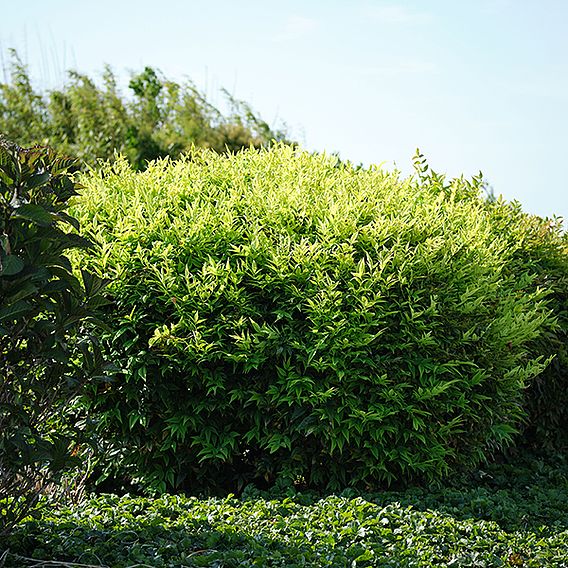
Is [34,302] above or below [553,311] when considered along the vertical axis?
below

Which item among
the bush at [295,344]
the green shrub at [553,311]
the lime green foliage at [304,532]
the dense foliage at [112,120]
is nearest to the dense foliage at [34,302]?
the lime green foliage at [304,532]

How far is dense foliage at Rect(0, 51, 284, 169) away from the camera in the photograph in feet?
48.1

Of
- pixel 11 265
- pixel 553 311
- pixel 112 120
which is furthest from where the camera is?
pixel 112 120

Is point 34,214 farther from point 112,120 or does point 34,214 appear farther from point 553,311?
point 112,120

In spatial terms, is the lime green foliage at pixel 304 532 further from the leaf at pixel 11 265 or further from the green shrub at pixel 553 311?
the green shrub at pixel 553 311

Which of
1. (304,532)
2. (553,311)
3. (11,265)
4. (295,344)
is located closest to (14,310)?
(11,265)

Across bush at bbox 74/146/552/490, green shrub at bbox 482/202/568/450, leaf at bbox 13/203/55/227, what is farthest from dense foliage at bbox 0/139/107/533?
green shrub at bbox 482/202/568/450

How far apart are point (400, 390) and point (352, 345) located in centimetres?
41

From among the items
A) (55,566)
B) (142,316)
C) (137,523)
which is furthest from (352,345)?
(55,566)

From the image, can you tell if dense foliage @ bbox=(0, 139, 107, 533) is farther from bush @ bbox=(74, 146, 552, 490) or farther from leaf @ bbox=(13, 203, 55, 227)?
bush @ bbox=(74, 146, 552, 490)

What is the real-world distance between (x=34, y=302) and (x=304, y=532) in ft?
5.42

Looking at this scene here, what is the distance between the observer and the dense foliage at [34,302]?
3.13m

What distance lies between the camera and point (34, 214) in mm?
3074

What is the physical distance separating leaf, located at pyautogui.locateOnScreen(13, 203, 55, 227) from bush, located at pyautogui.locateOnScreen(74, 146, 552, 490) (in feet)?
5.21
